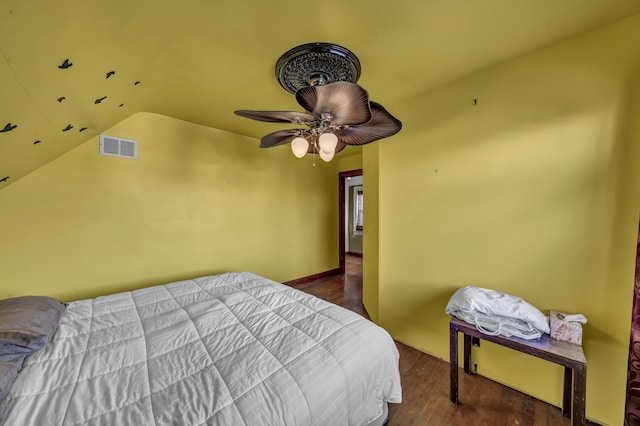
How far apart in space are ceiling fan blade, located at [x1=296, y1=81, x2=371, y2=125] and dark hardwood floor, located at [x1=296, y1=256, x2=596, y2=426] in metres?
1.90

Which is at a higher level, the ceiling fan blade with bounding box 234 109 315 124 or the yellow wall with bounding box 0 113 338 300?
the ceiling fan blade with bounding box 234 109 315 124

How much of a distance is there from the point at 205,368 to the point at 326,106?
4.60 ft

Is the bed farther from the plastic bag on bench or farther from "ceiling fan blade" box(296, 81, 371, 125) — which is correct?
"ceiling fan blade" box(296, 81, 371, 125)

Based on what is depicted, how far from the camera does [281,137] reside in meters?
1.71

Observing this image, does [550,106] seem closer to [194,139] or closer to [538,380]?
[538,380]

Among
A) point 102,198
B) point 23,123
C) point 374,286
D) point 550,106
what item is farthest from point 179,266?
point 550,106

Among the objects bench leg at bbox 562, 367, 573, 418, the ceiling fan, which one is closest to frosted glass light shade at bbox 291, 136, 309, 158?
the ceiling fan

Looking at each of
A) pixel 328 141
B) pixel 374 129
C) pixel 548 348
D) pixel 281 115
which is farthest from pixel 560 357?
pixel 281 115

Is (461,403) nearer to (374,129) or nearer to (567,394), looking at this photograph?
(567,394)

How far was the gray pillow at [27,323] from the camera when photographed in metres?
1.00

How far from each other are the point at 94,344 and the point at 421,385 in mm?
2130

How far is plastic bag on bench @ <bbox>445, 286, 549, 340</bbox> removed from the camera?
1382 millimetres

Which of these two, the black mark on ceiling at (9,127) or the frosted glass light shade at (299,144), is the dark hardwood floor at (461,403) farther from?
the black mark on ceiling at (9,127)

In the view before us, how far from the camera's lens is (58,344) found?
1153 mm
